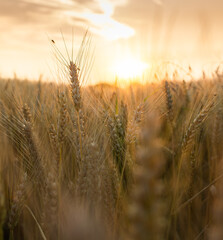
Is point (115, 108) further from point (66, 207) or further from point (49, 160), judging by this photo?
point (66, 207)

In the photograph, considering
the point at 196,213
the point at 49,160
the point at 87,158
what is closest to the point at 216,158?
the point at 196,213

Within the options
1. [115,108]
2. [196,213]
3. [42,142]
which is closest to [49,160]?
[42,142]

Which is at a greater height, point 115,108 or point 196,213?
point 115,108

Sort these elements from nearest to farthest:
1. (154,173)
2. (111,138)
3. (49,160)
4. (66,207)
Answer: (154,173) → (66,207) → (49,160) → (111,138)

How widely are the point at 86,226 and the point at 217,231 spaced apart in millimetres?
297

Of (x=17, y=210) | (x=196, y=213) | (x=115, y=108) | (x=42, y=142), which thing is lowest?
(x=196, y=213)

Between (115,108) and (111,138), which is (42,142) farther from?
(115,108)

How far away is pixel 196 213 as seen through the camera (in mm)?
1137

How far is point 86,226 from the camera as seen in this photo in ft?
1.84

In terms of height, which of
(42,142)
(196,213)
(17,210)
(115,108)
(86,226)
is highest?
(115,108)

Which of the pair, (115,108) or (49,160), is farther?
(115,108)

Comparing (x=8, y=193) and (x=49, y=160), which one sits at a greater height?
(x=49, y=160)

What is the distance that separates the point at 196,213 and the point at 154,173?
0.95m

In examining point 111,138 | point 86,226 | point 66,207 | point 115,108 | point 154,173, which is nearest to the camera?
point 154,173
